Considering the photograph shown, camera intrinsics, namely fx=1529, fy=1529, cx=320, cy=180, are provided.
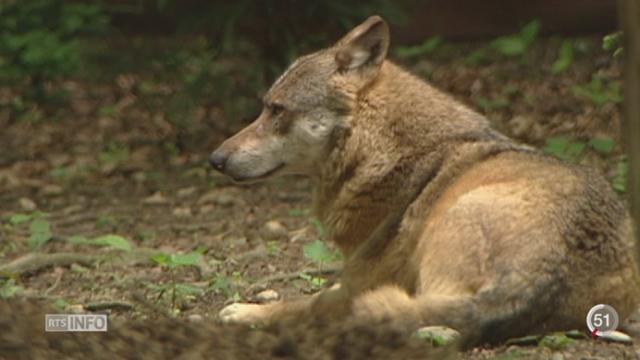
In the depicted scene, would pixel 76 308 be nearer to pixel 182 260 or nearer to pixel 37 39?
pixel 182 260

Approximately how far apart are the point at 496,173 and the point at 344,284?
34.1 inches

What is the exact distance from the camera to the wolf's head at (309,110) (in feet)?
23.2

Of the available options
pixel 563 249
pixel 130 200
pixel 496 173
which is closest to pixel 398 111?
pixel 496 173

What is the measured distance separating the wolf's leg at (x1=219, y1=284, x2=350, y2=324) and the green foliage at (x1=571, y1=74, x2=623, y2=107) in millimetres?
5773

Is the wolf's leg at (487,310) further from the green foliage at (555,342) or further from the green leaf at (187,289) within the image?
the green leaf at (187,289)

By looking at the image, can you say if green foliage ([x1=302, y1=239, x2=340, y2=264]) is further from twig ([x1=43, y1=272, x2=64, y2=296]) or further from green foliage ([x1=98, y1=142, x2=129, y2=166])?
green foliage ([x1=98, y1=142, x2=129, y2=166])

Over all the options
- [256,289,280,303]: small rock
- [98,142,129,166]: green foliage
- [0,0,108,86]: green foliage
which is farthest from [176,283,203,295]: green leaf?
[0,0,108,86]: green foliage

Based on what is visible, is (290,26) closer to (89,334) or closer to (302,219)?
(302,219)

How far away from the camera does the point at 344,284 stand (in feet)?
22.5

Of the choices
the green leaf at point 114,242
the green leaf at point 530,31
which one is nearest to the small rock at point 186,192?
the green leaf at point 114,242

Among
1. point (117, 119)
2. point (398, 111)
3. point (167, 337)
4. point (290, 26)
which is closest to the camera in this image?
point (167, 337)

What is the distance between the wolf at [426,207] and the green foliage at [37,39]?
5253mm

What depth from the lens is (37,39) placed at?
1222 cm

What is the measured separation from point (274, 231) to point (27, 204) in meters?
2.08
